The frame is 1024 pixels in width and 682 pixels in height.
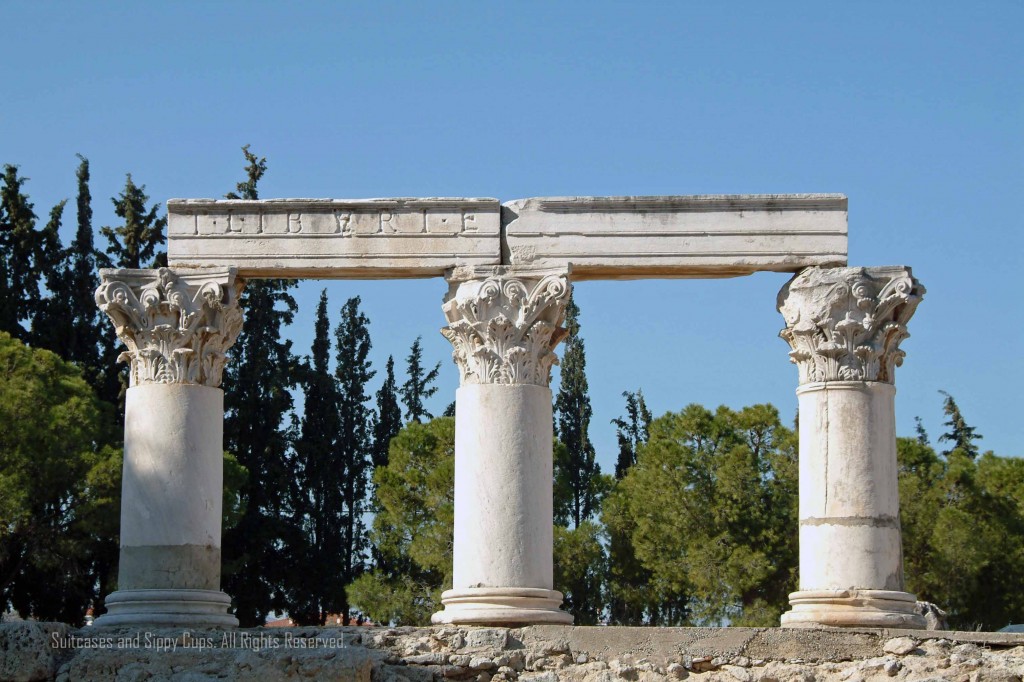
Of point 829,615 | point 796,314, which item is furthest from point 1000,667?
point 796,314

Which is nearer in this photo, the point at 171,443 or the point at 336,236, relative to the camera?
the point at 171,443

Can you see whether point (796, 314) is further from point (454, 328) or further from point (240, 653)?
point (240, 653)

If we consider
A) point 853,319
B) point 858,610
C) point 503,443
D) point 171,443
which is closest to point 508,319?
point 503,443

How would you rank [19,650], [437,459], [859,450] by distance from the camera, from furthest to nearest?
[437,459], [859,450], [19,650]

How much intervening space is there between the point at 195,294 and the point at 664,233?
6.78m

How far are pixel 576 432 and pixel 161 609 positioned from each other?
30.9 meters

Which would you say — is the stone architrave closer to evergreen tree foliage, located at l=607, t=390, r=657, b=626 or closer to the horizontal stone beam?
the horizontal stone beam

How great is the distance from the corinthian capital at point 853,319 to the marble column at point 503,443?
348cm

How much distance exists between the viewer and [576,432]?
5328 centimetres

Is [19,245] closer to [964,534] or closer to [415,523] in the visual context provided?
[415,523]

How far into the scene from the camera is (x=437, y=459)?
4525cm

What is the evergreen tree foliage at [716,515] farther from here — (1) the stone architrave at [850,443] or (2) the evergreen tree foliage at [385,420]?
(1) the stone architrave at [850,443]

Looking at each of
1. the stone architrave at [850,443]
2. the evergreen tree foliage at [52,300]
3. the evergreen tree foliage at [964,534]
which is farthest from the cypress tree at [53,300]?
the stone architrave at [850,443]

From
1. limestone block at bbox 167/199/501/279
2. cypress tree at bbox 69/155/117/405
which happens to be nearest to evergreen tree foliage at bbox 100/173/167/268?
cypress tree at bbox 69/155/117/405
